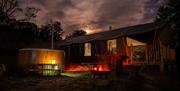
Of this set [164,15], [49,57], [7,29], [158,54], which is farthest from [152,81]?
[7,29]

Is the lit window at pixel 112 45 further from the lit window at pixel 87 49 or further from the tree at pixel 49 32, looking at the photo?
the tree at pixel 49 32

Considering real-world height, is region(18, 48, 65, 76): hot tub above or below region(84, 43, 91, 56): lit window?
below

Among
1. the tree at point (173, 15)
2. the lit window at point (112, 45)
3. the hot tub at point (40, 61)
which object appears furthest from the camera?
the lit window at point (112, 45)

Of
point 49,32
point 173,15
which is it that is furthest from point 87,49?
point 49,32

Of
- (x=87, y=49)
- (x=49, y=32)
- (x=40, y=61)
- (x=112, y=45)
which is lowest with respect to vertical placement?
(x=40, y=61)

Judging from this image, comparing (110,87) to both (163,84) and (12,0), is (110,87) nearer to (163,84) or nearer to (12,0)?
(163,84)

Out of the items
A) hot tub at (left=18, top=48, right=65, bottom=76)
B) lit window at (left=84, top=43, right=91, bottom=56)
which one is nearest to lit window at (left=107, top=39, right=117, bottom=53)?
lit window at (left=84, top=43, right=91, bottom=56)

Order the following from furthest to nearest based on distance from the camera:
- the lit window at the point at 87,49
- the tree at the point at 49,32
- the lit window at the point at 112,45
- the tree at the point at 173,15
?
the tree at the point at 49,32 < the lit window at the point at 87,49 < the lit window at the point at 112,45 < the tree at the point at 173,15

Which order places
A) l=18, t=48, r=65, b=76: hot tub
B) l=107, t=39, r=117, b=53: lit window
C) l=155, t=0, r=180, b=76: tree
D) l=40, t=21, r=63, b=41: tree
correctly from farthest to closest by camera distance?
l=40, t=21, r=63, b=41: tree, l=107, t=39, r=117, b=53: lit window, l=18, t=48, r=65, b=76: hot tub, l=155, t=0, r=180, b=76: tree

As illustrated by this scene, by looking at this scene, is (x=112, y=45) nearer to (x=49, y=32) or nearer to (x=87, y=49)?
(x=87, y=49)

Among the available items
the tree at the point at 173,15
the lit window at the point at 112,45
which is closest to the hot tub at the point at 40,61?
the lit window at the point at 112,45

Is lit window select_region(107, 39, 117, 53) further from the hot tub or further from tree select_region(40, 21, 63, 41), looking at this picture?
tree select_region(40, 21, 63, 41)

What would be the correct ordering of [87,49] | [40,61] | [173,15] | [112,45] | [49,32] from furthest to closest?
[49,32] < [87,49] < [112,45] < [40,61] < [173,15]

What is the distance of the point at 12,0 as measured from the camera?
120 ft
